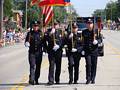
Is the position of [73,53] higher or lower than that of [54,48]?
lower

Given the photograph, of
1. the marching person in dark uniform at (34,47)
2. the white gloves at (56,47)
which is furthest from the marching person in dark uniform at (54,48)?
the marching person in dark uniform at (34,47)

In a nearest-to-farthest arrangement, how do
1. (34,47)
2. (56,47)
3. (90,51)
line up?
(56,47) < (34,47) < (90,51)

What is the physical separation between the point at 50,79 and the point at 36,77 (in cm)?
53

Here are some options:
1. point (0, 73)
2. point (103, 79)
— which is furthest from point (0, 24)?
point (103, 79)

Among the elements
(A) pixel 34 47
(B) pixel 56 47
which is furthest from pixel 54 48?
(A) pixel 34 47

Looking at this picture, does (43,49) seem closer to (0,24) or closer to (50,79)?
(50,79)

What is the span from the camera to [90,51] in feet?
54.2

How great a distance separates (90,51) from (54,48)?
46.5 inches

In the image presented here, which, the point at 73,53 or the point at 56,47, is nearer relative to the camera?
the point at 56,47

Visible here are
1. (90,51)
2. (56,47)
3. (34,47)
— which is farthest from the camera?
(90,51)

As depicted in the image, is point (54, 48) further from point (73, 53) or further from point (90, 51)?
point (90, 51)

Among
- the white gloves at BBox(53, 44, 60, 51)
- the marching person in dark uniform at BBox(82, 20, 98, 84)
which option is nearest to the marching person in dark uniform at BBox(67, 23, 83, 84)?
the marching person in dark uniform at BBox(82, 20, 98, 84)

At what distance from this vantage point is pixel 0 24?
53.5 meters

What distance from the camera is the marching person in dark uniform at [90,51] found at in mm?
16469
